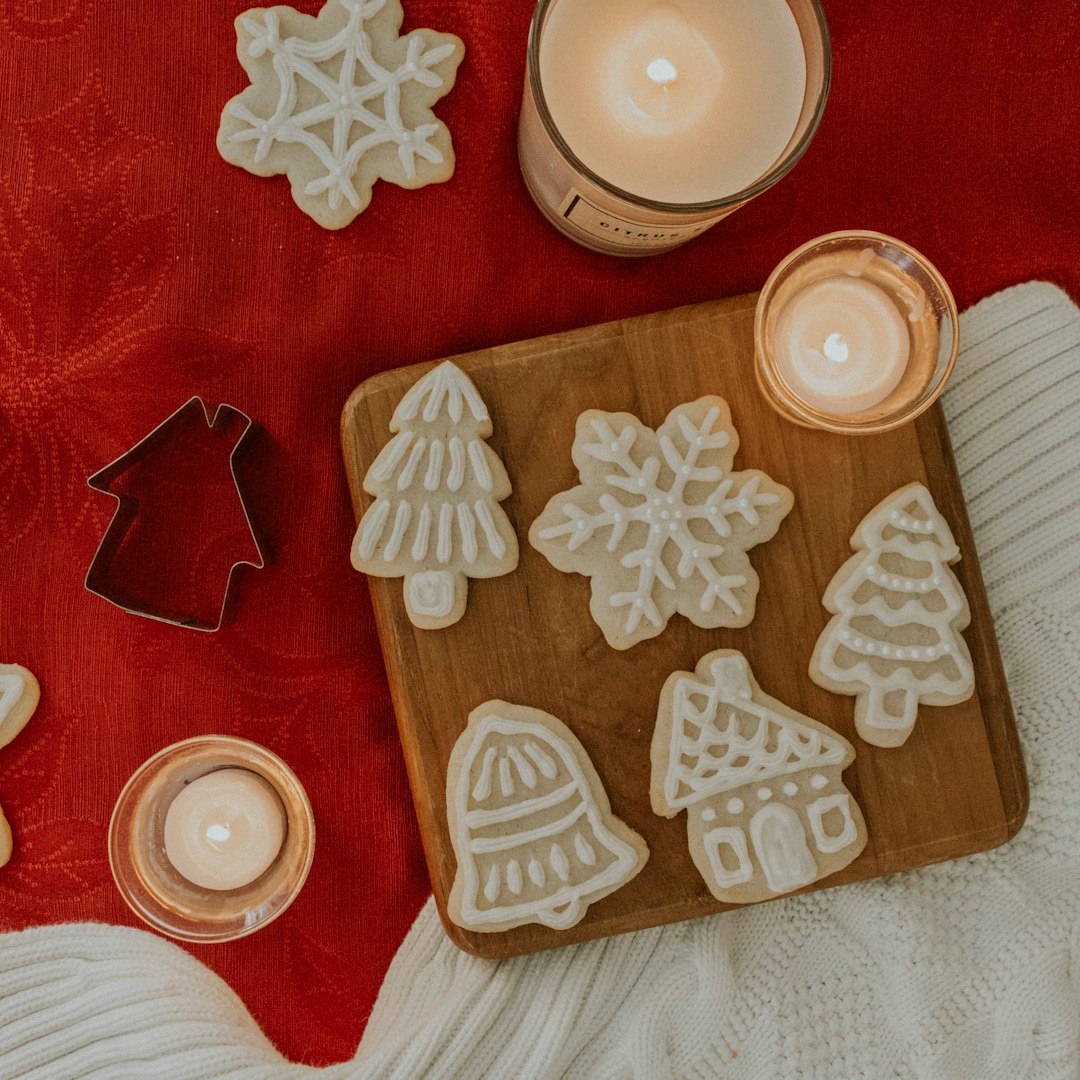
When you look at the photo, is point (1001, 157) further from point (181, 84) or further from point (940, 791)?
point (181, 84)

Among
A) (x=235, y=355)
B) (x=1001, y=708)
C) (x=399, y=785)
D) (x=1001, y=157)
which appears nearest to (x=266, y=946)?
(x=399, y=785)

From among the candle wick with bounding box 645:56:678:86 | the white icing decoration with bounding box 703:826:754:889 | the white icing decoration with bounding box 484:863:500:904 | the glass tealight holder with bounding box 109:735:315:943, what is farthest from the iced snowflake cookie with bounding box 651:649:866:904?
the candle wick with bounding box 645:56:678:86

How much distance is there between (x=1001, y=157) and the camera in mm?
671

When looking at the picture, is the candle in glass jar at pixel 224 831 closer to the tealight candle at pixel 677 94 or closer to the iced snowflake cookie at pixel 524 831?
the iced snowflake cookie at pixel 524 831

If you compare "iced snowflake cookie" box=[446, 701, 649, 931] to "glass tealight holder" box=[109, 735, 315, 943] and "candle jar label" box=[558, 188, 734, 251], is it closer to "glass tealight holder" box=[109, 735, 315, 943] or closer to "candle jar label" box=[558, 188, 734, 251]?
"glass tealight holder" box=[109, 735, 315, 943]

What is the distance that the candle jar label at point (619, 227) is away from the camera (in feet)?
1.83

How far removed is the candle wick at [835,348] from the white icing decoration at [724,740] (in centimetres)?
20

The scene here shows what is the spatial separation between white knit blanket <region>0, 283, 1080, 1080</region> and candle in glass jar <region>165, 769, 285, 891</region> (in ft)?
0.28

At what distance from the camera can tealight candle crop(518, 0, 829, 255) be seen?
55cm

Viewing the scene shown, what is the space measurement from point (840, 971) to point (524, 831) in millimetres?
250

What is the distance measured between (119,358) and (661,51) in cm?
40

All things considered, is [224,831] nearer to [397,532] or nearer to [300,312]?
[397,532]

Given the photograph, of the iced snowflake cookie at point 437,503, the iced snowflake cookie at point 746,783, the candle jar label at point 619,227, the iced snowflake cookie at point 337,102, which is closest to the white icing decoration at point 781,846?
the iced snowflake cookie at point 746,783

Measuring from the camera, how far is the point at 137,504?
660mm
